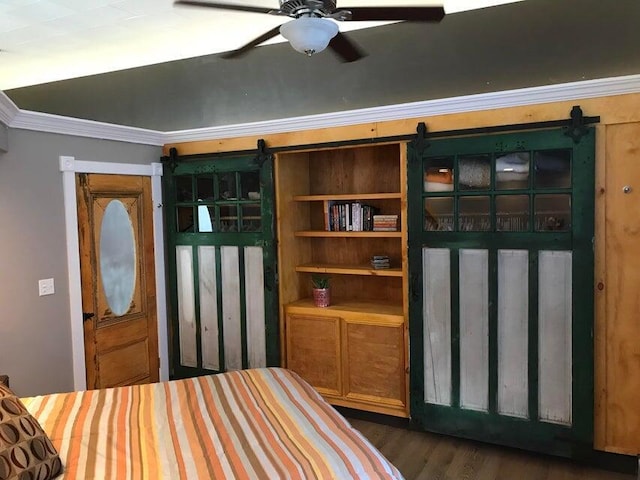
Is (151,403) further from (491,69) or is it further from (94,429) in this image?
(491,69)

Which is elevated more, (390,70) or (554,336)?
(390,70)

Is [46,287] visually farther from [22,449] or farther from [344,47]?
[344,47]

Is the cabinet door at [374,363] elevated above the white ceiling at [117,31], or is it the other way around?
the white ceiling at [117,31]

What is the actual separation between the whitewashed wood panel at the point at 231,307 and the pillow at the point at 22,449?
2300mm

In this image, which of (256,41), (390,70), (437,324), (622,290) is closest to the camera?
(256,41)

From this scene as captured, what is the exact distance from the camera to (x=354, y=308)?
380cm

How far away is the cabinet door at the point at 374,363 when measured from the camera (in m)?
3.53

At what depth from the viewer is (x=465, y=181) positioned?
3197 millimetres

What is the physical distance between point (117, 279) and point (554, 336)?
3144mm

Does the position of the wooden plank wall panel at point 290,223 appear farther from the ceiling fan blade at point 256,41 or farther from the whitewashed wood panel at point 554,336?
the whitewashed wood panel at point 554,336

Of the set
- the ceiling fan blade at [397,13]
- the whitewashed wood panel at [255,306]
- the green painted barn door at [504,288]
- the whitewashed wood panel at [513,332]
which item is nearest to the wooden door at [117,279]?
the whitewashed wood panel at [255,306]

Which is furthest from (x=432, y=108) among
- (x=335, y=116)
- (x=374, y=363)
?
(x=374, y=363)

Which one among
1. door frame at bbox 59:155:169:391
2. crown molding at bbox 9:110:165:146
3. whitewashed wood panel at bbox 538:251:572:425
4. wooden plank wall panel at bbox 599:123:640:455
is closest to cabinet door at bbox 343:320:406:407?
whitewashed wood panel at bbox 538:251:572:425

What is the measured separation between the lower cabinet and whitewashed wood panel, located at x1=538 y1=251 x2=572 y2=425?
0.90m
